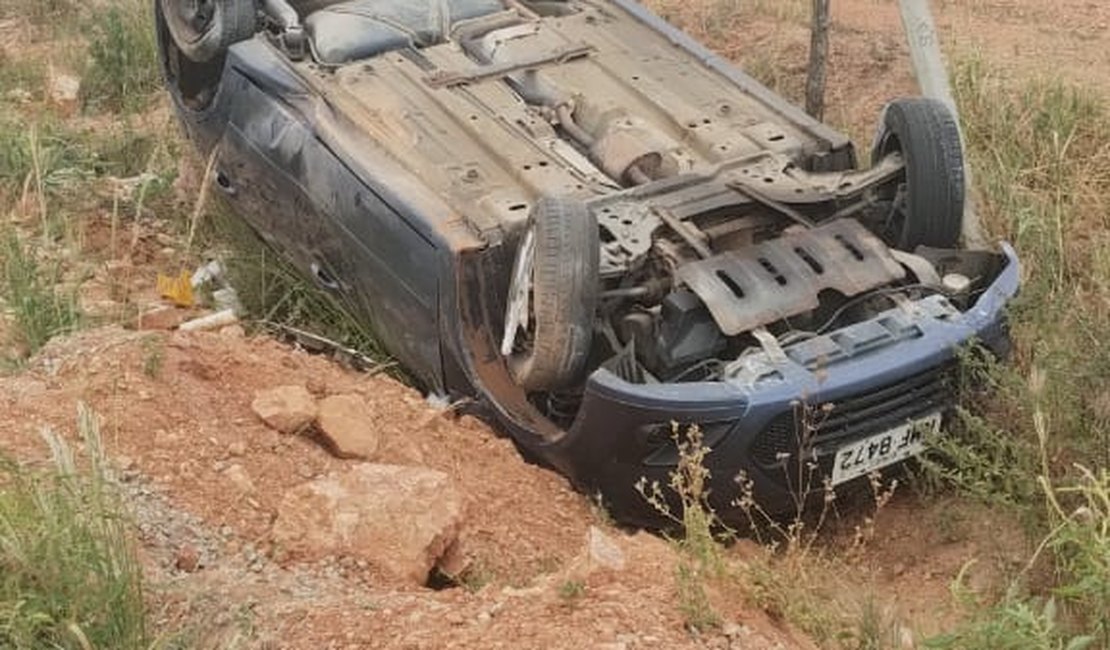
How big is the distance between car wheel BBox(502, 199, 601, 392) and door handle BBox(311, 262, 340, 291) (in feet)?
4.32

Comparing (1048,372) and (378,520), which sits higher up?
(1048,372)

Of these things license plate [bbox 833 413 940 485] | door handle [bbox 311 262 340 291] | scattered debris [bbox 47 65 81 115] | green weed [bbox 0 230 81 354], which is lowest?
scattered debris [bbox 47 65 81 115]

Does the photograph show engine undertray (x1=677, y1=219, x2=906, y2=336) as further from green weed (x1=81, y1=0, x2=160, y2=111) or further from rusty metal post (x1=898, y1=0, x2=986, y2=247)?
green weed (x1=81, y1=0, x2=160, y2=111)

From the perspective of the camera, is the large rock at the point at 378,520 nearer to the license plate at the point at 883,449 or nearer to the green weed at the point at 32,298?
the license plate at the point at 883,449

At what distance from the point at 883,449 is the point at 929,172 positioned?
3.49ft

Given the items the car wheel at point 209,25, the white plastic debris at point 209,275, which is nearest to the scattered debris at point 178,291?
the white plastic debris at point 209,275

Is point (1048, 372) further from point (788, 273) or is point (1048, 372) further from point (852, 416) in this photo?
point (788, 273)

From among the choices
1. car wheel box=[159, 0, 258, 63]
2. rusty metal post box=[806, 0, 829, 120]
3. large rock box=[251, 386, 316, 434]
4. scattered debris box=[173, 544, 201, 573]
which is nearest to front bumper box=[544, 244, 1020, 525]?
large rock box=[251, 386, 316, 434]

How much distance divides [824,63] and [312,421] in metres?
3.45

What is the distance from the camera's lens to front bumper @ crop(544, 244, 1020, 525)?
14.7 ft

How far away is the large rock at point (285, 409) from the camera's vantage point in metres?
4.79

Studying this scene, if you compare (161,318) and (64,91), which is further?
(64,91)

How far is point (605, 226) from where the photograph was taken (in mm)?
5074

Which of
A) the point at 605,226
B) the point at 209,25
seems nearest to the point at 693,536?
the point at 605,226
